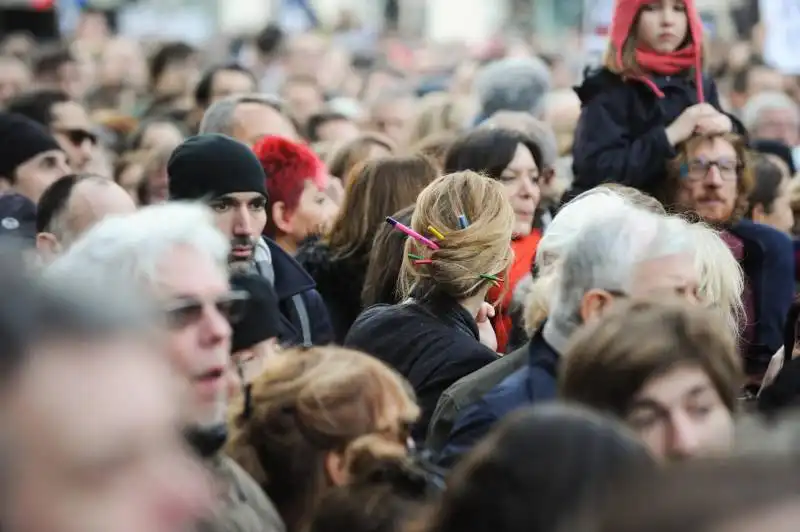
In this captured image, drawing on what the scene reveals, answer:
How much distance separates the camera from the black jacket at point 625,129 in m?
6.45

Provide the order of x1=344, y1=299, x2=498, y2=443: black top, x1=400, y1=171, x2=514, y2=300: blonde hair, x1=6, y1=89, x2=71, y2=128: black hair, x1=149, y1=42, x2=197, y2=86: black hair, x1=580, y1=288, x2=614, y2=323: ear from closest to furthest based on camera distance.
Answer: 1. x1=580, y1=288, x2=614, y2=323: ear
2. x1=344, y1=299, x2=498, y2=443: black top
3. x1=400, y1=171, x2=514, y2=300: blonde hair
4. x1=6, y1=89, x2=71, y2=128: black hair
5. x1=149, y1=42, x2=197, y2=86: black hair

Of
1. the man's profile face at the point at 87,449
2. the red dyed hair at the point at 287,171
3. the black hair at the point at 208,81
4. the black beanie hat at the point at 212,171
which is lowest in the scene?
the black hair at the point at 208,81

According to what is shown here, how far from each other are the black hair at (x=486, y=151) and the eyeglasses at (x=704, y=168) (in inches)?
31.7

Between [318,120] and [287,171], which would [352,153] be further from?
[318,120]

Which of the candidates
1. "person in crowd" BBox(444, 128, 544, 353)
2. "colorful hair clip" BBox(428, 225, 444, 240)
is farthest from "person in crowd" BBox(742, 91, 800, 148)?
"colorful hair clip" BBox(428, 225, 444, 240)

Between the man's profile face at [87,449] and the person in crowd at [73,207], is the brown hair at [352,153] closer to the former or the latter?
the person in crowd at [73,207]

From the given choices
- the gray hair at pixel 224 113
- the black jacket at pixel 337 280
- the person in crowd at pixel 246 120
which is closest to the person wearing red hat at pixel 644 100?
the black jacket at pixel 337 280

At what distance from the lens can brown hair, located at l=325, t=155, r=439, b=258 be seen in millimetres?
6398

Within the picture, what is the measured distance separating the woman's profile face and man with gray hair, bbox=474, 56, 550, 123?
7.01 ft

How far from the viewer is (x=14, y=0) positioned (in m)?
20.5

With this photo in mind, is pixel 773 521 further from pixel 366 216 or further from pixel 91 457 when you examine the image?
pixel 366 216

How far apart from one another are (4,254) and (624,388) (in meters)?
1.47

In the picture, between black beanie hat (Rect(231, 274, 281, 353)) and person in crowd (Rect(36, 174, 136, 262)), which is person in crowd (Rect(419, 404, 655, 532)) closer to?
black beanie hat (Rect(231, 274, 281, 353))

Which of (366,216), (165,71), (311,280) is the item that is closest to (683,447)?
(311,280)
